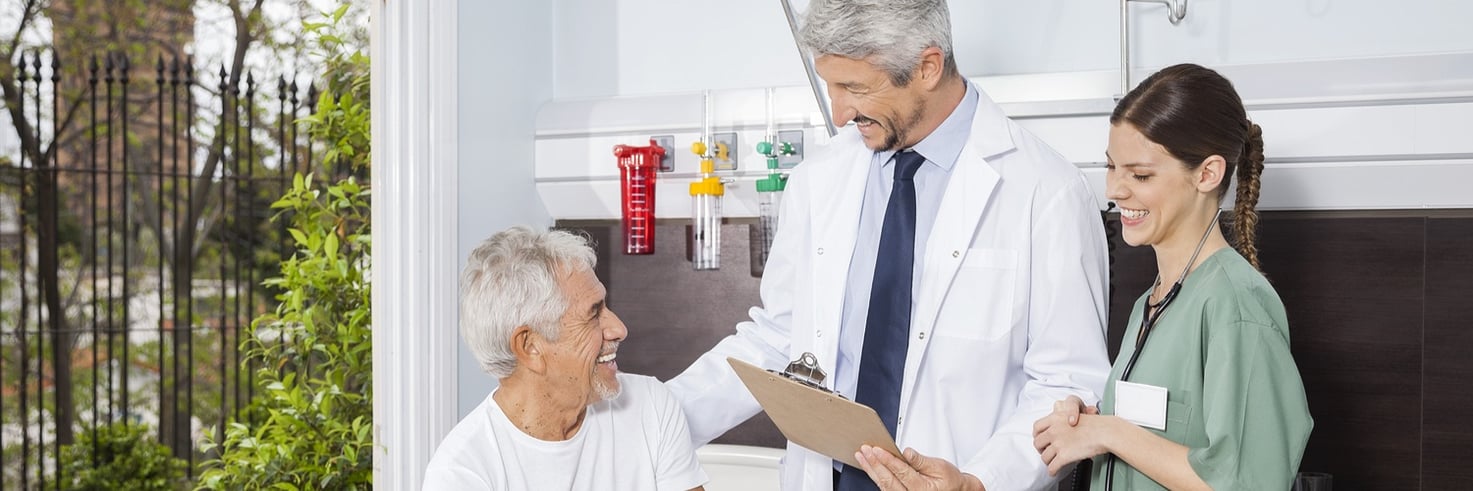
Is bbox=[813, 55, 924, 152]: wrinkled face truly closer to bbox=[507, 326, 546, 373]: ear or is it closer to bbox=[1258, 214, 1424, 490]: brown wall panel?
bbox=[507, 326, 546, 373]: ear

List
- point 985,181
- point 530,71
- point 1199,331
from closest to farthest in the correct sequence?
point 1199,331, point 985,181, point 530,71

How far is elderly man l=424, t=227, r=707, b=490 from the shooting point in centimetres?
155

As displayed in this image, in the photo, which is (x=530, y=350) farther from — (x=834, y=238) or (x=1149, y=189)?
(x=1149, y=189)

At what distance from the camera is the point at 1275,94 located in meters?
2.02

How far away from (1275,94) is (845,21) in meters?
0.90

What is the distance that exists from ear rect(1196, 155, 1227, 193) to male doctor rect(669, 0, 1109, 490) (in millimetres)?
237

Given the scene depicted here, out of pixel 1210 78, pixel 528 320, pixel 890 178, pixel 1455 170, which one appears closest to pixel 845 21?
pixel 890 178

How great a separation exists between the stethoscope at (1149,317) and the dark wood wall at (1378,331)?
0.74 m

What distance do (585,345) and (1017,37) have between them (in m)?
1.21

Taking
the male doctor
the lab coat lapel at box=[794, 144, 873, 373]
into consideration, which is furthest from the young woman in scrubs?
the lab coat lapel at box=[794, 144, 873, 373]

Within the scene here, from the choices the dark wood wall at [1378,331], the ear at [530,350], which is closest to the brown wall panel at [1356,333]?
the dark wood wall at [1378,331]

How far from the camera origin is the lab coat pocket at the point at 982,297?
65.3 inches

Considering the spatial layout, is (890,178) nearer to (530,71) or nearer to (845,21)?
(845,21)

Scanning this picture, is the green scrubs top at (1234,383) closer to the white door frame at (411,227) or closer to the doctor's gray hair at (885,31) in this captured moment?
the doctor's gray hair at (885,31)
